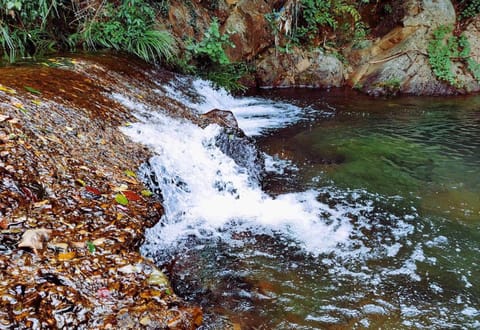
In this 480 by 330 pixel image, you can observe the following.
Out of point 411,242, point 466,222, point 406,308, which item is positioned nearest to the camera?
point 406,308

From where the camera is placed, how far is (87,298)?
1645 millimetres

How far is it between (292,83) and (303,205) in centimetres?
676

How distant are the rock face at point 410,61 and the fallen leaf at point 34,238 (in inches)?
347

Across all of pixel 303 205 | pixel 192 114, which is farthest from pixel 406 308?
pixel 192 114

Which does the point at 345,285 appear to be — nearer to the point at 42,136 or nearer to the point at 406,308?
the point at 406,308

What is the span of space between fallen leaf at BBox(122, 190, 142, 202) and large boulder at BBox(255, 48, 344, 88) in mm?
7421

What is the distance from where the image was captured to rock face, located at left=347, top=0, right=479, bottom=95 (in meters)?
9.15

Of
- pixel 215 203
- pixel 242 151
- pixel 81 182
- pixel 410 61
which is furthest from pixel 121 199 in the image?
pixel 410 61

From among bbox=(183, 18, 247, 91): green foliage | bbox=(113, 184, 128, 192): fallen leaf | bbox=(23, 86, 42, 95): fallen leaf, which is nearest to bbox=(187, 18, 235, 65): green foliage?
bbox=(183, 18, 247, 91): green foliage

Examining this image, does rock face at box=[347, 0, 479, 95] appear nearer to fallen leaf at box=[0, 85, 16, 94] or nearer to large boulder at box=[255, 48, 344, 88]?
large boulder at box=[255, 48, 344, 88]

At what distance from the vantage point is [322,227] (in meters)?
3.18

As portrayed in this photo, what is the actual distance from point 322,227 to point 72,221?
82.0 inches

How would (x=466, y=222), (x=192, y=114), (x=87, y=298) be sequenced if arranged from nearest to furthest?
1. (x=87, y=298)
2. (x=466, y=222)
3. (x=192, y=114)

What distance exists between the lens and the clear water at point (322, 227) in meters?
2.24
